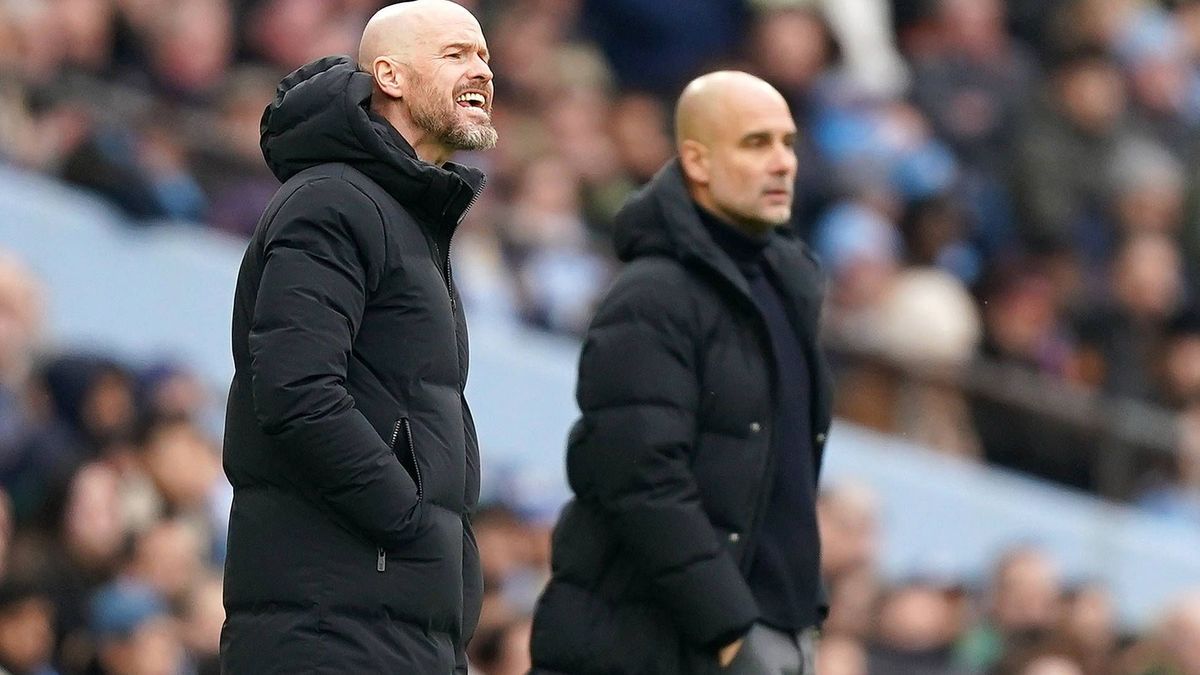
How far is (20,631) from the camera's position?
7293mm

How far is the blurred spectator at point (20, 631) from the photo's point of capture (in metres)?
7.28

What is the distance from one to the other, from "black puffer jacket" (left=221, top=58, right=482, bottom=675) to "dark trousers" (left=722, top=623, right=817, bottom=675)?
1031 mm

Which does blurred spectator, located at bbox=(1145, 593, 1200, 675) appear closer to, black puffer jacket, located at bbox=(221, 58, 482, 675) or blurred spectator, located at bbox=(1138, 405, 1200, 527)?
blurred spectator, located at bbox=(1138, 405, 1200, 527)

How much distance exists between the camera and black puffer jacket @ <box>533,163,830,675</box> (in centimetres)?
577

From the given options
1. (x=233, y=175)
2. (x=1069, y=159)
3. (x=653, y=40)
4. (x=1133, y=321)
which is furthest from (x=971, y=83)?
(x=233, y=175)

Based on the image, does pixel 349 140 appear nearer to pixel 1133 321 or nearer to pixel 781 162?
pixel 781 162

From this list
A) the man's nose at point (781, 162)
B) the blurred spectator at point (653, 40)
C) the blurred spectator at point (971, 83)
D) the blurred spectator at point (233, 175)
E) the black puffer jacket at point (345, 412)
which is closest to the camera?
the black puffer jacket at point (345, 412)

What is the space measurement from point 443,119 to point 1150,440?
7326mm

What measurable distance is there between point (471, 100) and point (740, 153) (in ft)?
3.90

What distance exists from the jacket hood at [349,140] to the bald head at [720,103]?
4.17ft

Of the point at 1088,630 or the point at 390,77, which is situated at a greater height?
the point at 390,77

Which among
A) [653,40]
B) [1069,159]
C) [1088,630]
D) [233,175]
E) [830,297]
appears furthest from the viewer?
[1069,159]

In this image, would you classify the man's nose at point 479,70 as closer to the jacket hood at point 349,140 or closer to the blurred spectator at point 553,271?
the jacket hood at point 349,140

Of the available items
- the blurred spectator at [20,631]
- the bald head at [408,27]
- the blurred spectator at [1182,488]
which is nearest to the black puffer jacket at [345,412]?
the bald head at [408,27]
